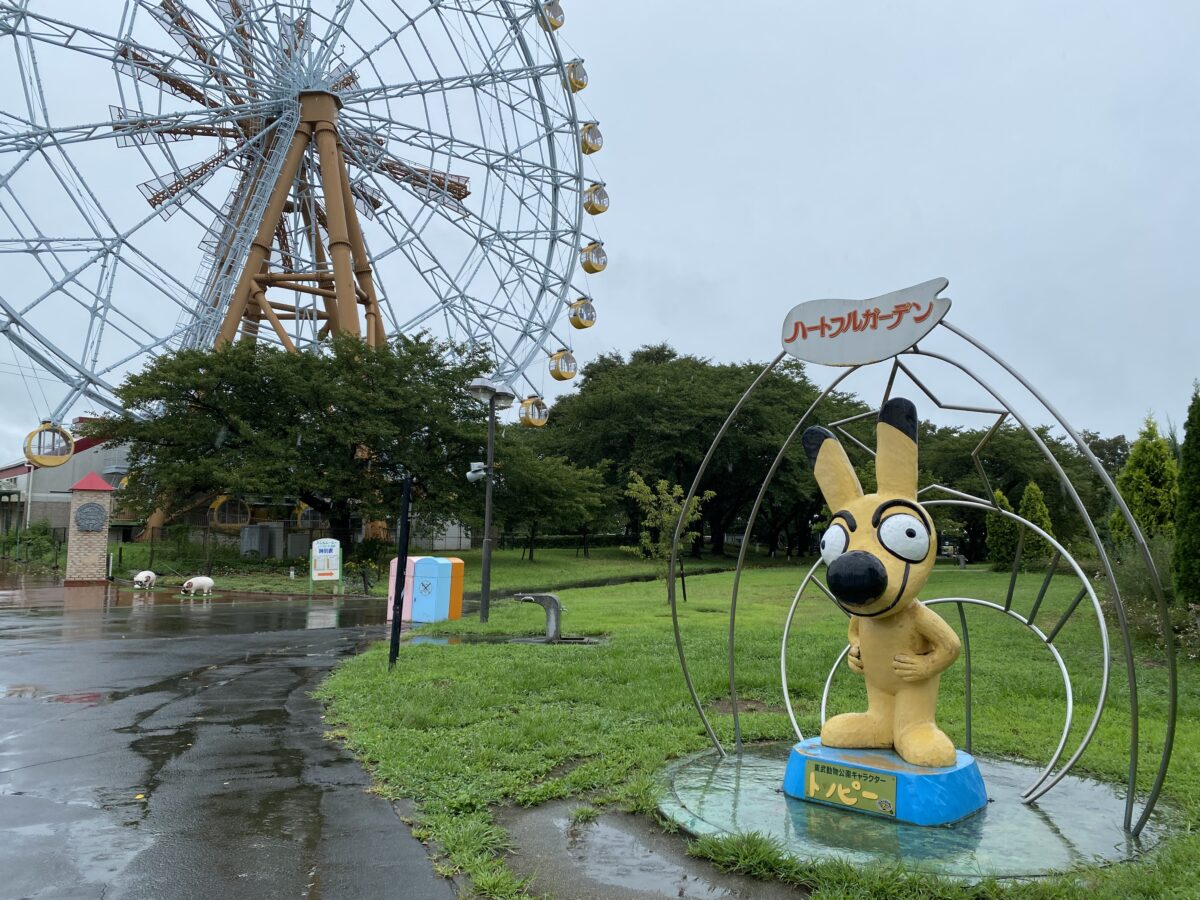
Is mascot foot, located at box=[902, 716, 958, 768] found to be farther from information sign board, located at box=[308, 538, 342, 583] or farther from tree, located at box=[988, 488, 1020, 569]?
tree, located at box=[988, 488, 1020, 569]

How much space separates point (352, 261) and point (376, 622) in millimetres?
15630

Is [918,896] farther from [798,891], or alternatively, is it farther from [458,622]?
[458,622]

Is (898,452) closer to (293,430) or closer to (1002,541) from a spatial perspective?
(293,430)

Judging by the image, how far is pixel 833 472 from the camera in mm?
5805

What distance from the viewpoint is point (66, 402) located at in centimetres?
2312

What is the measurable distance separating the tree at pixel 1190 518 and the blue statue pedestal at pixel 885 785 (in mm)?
7559

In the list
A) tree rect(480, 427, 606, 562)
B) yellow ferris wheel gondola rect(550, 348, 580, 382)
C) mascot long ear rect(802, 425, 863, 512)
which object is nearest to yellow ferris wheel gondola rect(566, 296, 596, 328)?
yellow ferris wheel gondola rect(550, 348, 580, 382)

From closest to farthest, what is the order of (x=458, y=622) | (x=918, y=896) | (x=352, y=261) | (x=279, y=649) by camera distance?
(x=918, y=896) < (x=279, y=649) < (x=458, y=622) < (x=352, y=261)

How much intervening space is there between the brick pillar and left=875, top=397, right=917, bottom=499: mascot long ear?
25604mm

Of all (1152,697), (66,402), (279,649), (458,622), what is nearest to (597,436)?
(66,402)

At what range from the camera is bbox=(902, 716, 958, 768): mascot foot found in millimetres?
5254

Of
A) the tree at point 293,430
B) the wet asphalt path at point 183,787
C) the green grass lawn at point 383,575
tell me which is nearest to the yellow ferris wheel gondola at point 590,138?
the tree at point 293,430

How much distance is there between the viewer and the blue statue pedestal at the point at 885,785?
16.7 feet

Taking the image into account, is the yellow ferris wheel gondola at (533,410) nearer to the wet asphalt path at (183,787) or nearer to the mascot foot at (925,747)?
the wet asphalt path at (183,787)
